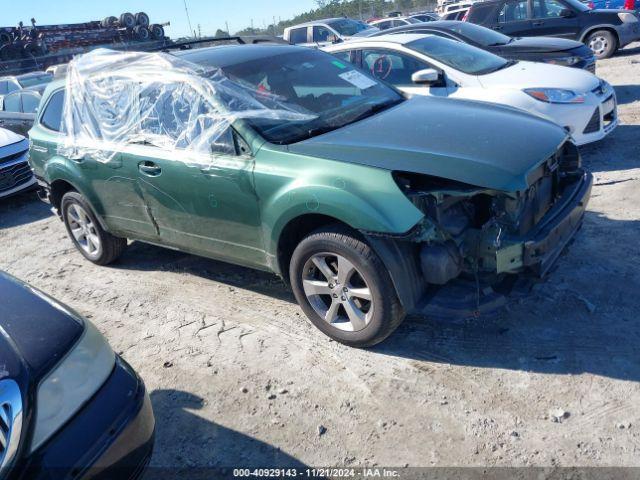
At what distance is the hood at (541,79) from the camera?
6.34m

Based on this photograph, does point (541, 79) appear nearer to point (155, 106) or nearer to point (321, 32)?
point (155, 106)

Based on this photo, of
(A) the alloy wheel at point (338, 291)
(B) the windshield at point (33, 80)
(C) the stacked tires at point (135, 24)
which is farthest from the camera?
(C) the stacked tires at point (135, 24)

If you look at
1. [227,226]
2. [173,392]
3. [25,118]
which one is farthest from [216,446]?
[25,118]

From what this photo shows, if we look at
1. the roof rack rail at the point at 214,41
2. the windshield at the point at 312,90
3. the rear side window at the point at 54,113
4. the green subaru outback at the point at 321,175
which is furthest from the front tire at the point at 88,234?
the windshield at the point at 312,90

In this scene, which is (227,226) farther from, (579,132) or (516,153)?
(579,132)

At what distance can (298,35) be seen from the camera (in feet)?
54.2

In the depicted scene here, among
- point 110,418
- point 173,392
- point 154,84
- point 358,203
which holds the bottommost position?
point 173,392

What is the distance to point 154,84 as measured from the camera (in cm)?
420

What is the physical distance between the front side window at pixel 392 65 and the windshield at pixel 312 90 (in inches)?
92.0

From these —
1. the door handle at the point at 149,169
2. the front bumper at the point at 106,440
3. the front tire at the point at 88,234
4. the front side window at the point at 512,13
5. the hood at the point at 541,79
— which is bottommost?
the front tire at the point at 88,234

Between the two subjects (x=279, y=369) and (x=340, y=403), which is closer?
(x=340, y=403)

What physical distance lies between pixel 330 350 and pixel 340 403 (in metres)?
0.53

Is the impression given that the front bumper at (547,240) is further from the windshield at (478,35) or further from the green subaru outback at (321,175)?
the windshield at (478,35)

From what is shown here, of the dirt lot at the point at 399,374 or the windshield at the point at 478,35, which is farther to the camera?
the windshield at the point at 478,35
